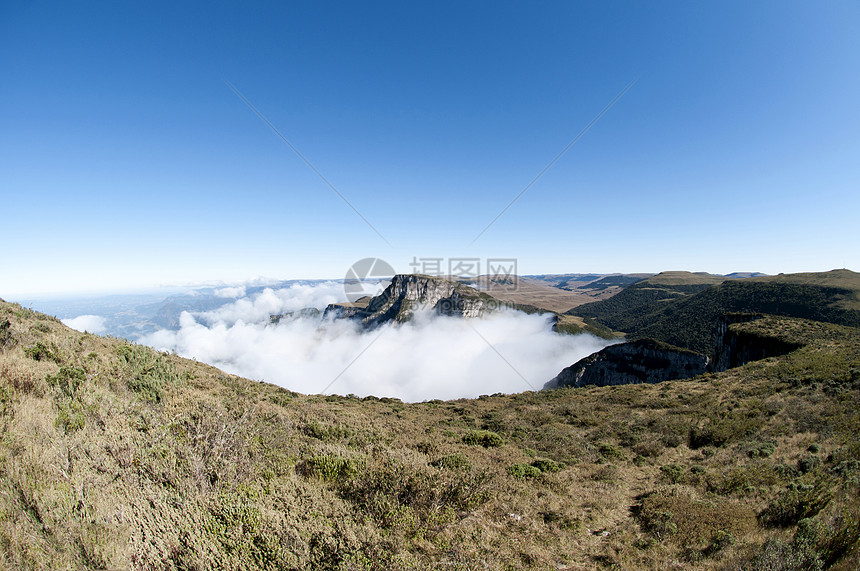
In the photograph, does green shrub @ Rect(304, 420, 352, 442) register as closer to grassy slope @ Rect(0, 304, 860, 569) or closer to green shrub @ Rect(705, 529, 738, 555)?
grassy slope @ Rect(0, 304, 860, 569)

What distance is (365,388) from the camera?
18438 centimetres

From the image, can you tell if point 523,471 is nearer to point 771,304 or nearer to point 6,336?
point 6,336

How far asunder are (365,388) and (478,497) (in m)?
189

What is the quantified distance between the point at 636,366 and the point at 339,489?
277 feet

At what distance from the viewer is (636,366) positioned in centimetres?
7331

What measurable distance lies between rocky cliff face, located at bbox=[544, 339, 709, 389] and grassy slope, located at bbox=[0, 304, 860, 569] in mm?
61844

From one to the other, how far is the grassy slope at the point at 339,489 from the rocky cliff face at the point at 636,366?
6184cm

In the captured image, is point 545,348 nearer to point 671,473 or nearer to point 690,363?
point 690,363

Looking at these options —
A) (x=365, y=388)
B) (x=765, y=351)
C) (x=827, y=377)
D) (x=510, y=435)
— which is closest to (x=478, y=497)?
(x=510, y=435)

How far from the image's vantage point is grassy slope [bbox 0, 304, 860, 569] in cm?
488

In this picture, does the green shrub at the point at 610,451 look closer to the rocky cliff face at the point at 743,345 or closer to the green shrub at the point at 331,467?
the green shrub at the point at 331,467

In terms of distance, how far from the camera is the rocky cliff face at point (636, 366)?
66750 millimetres

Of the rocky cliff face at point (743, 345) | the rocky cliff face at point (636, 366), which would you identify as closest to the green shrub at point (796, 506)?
the rocky cliff face at point (743, 345)

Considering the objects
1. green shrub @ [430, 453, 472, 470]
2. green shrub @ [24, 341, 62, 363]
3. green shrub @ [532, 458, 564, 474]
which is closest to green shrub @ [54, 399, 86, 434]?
green shrub @ [24, 341, 62, 363]
